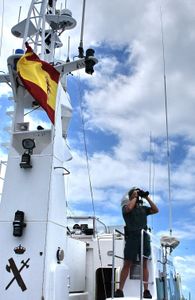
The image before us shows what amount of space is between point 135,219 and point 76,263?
6.00ft

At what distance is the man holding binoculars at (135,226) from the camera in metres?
7.84

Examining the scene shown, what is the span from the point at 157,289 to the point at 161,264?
2.79ft

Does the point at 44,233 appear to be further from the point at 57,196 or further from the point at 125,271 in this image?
the point at 125,271

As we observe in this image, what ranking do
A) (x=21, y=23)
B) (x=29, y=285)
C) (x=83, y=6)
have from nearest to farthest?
(x=29, y=285)
(x=83, y=6)
(x=21, y=23)

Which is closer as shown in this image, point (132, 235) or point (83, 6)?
point (132, 235)

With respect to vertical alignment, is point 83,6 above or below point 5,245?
above

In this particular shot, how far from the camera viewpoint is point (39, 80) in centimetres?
809

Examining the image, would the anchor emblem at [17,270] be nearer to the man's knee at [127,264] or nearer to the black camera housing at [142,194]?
the man's knee at [127,264]

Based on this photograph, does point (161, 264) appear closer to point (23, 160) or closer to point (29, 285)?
point (29, 285)

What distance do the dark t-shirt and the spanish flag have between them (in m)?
2.10

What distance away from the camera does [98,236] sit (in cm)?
1025

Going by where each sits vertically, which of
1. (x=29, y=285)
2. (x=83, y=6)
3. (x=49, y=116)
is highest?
(x=83, y=6)

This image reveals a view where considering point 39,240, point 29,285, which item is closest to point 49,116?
point 39,240

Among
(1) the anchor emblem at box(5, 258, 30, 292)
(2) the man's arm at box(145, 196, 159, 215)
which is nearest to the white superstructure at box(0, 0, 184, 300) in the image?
(1) the anchor emblem at box(5, 258, 30, 292)
